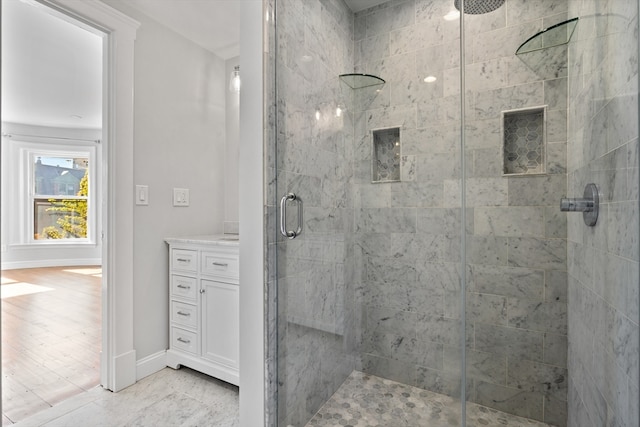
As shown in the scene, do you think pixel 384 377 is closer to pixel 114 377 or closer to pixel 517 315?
pixel 517 315

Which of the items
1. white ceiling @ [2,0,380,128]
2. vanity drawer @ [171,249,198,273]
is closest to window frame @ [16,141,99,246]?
white ceiling @ [2,0,380,128]

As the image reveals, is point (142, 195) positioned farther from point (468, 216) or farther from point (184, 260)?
point (468, 216)

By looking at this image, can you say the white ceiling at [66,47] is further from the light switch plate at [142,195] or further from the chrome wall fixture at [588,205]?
the chrome wall fixture at [588,205]

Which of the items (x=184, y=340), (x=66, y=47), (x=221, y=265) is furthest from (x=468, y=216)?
(x=66, y=47)

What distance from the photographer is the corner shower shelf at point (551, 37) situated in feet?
4.48

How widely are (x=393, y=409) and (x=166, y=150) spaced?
6.82 feet

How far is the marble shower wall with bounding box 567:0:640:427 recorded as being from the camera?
0.92m

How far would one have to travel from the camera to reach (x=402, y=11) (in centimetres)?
155

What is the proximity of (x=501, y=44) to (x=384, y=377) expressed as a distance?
1614 mm

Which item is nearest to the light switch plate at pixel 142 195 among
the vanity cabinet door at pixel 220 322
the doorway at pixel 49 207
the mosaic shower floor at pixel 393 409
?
the doorway at pixel 49 207

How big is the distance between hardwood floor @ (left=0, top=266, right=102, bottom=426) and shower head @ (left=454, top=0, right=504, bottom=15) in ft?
9.31

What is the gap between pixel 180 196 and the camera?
2.41m

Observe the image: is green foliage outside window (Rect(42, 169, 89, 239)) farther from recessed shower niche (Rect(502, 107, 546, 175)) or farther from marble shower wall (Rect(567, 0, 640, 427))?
marble shower wall (Rect(567, 0, 640, 427))

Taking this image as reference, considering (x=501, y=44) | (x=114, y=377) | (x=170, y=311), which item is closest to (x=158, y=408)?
(x=114, y=377)
